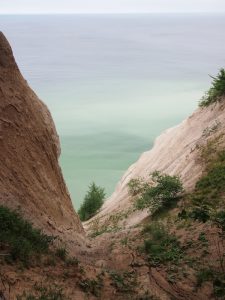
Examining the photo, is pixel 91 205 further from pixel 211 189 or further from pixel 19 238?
pixel 19 238

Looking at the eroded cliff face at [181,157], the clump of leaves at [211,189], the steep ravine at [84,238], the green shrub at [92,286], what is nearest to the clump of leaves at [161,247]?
the steep ravine at [84,238]

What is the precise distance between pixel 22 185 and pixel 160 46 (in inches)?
4703

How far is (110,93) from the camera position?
71188 millimetres

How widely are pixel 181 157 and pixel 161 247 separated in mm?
9543

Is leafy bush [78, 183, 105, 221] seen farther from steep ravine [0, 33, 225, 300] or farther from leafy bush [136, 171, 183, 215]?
leafy bush [136, 171, 183, 215]

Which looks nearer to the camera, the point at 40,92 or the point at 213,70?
the point at 40,92

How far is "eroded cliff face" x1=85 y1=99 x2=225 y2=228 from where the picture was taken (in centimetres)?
1681

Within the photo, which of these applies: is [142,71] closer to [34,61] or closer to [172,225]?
[34,61]

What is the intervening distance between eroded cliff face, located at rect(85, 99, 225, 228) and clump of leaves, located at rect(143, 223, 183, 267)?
3376mm

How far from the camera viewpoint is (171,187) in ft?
49.2

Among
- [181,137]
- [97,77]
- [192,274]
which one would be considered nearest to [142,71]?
[97,77]

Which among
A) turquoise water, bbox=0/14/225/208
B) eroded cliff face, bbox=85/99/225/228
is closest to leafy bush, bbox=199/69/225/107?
eroded cliff face, bbox=85/99/225/228

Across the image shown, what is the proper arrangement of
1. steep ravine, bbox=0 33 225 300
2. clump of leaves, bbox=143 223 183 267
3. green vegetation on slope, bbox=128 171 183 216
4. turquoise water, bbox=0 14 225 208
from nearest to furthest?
steep ravine, bbox=0 33 225 300
clump of leaves, bbox=143 223 183 267
green vegetation on slope, bbox=128 171 183 216
turquoise water, bbox=0 14 225 208

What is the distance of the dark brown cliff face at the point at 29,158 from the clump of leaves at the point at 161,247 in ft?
8.94
